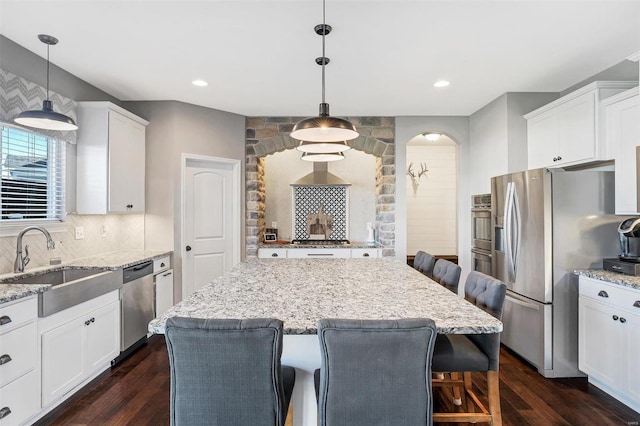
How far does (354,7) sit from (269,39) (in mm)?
723

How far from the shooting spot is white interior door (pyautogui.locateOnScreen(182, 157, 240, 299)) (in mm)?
4156

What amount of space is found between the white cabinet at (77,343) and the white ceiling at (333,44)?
203 cm

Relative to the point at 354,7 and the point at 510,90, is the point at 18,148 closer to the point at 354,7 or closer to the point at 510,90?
the point at 354,7

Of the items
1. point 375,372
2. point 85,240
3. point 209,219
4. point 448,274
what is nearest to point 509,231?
point 448,274

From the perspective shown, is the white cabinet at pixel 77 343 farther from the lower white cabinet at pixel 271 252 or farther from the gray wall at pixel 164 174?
the lower white cabinet at pixel 271 252

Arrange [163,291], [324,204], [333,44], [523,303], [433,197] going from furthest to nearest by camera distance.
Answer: [433,197] → [324,204] → [163,291] → [523,303] → [333,44]

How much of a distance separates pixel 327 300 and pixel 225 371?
647mm

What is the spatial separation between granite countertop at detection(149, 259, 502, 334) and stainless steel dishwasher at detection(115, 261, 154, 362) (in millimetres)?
1256

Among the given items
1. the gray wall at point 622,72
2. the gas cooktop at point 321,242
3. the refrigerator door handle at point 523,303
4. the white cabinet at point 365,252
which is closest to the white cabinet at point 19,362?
the gas cooktop at point 321,242

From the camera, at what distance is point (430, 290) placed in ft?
6.38

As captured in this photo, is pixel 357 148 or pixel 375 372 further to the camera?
pixel 357 148

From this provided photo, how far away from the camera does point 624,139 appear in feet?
8.20

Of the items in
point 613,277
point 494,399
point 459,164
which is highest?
point 459,164

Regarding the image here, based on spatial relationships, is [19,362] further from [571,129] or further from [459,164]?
[459,164]
